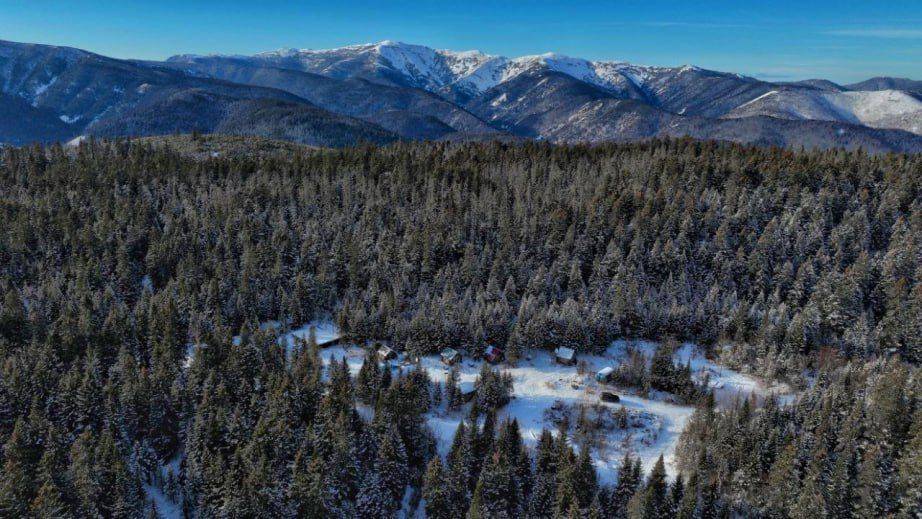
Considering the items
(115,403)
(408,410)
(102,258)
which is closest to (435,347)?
(408,410)

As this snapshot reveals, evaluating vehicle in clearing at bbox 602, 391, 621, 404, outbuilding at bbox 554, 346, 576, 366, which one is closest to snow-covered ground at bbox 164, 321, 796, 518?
vehicle in clearing at bbox 602, 391, 621, 404

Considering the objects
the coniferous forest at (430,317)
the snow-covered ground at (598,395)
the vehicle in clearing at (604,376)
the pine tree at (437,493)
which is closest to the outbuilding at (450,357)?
the snow-covered ground at (598,395)

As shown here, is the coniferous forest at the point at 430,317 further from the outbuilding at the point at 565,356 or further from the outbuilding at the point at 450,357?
the outbuilding at the point at 450,357

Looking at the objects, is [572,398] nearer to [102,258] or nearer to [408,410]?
[408,410]

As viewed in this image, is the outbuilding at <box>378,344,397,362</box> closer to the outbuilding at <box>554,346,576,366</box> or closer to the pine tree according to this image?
the outbuilding at <box>554,346,576,366</box>

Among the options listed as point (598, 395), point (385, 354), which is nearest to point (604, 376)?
point (598, 395)
